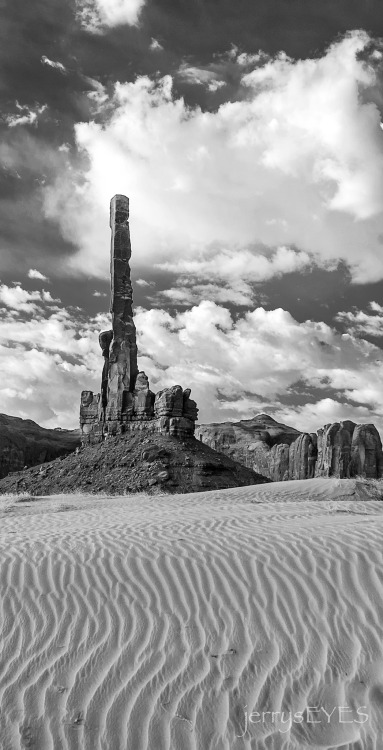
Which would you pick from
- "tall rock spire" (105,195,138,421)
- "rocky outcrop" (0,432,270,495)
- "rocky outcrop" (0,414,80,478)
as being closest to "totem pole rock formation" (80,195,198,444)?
"tall rock spire" (105,195,138,421)

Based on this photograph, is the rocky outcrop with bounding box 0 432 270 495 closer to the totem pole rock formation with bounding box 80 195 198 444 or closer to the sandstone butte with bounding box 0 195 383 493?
the sandstone butte with bounding box 0 195 383 493

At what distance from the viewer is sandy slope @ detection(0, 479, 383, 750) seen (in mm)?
3766

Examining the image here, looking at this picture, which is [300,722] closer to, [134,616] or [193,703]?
[193,703]

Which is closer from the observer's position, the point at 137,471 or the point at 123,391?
the point at 137,471

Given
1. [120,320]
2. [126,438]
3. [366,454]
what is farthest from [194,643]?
[120,320]

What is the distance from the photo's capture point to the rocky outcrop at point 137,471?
1068 inches

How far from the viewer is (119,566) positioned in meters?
6.13

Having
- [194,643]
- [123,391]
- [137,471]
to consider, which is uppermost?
[123,391]

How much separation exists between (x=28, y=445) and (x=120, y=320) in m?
20.5

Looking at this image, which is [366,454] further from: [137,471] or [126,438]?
[126,438]

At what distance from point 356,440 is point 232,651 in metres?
25.9

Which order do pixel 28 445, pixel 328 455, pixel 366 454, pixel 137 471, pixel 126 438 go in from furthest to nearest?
pixel 28 445 < pixel 126 438 < pixel 328 455 < pixel 366 454 < pixel 137 471

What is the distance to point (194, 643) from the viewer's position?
4609 mm

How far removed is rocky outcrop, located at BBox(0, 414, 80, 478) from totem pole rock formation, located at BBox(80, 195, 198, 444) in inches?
540
